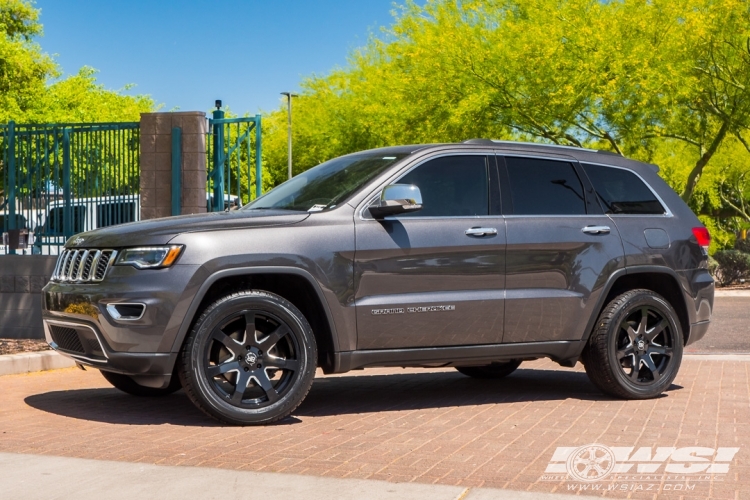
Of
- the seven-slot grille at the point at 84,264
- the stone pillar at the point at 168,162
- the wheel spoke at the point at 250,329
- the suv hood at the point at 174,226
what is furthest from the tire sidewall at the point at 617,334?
the stone pillar at the point at 168,162

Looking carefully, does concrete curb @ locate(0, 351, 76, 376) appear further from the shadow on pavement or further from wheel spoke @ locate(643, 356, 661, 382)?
wheel spoke @ locate(643, 356, 661, 382)

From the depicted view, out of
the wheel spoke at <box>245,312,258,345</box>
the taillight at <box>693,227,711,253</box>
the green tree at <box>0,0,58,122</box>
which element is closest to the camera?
the wheel spoke at <box>245,312,258,345</box>


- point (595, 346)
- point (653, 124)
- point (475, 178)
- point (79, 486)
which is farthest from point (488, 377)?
point (653, 124)

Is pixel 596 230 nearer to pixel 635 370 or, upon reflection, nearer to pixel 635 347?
pixel 635 347

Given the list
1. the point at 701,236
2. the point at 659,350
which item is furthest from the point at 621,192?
the point at 659,350

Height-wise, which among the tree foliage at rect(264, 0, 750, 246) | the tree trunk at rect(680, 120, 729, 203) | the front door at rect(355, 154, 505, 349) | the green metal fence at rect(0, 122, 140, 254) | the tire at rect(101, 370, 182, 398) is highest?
the tree foliage at rect(264, 0, 750, 246)

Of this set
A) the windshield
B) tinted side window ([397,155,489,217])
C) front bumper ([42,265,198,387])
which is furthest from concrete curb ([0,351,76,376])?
tinted side window ([397,155,489,217])

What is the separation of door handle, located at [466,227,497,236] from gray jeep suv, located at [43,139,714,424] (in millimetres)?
16

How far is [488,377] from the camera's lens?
1015 cm

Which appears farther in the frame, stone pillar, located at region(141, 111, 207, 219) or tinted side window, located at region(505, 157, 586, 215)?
stone pillar, located at region(141, 111, 207, 219)

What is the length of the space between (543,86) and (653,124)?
11.9 feet

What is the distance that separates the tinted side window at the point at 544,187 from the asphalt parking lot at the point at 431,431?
1491 millimetres

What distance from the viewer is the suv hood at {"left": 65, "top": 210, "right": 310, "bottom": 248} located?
7.10 m

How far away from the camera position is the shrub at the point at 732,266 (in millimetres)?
31844
